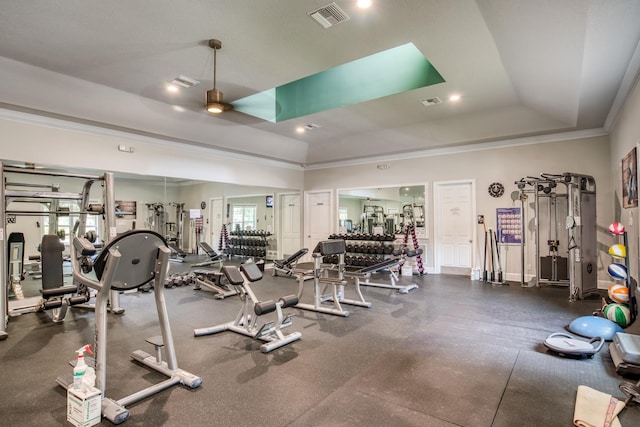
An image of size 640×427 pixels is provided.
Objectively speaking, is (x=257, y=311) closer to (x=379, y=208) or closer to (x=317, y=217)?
(x=317, y=217)

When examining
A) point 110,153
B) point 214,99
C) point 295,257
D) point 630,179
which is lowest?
point 295,257

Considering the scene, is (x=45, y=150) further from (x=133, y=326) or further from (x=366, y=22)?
(x=366, y=22)

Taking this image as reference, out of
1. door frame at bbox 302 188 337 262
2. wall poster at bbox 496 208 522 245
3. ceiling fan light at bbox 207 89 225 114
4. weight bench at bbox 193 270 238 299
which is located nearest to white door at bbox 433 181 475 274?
wall poster at bbox 496 208 522 245

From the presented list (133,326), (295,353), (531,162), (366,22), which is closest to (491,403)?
(295,353)

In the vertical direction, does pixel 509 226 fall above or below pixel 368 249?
above

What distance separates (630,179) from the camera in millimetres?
4047

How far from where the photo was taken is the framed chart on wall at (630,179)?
379 centimetres

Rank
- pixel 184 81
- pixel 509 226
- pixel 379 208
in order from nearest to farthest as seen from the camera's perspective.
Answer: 1. pixel 184 81
2. pixel 509 226
3. pixel 379 208

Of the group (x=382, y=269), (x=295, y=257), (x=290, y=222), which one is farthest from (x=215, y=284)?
(x=290, y=222)

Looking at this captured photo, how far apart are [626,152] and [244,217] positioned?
6984 millimetres

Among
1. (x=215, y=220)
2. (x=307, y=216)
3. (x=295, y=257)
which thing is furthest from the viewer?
(x=307, y=216)

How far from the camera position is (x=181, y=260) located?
7.21 metres

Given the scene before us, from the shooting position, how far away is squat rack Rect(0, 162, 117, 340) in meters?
3.64

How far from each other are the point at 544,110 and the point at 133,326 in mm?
→ 6794
